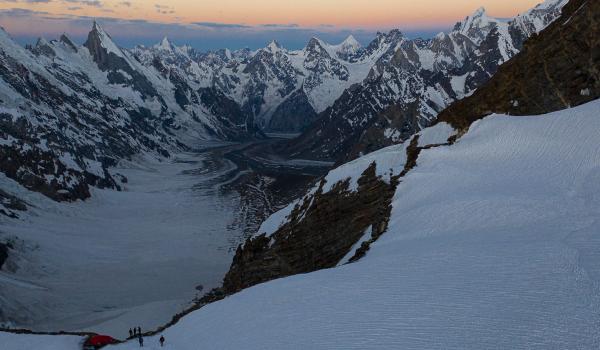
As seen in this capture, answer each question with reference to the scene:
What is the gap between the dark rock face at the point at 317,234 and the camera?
47.3 meters

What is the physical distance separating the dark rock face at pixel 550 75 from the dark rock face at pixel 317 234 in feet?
47.8

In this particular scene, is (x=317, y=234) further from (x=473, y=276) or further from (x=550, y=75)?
(x=473, y=276)

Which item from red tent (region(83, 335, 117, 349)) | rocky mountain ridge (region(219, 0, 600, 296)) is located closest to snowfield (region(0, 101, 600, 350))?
red tent (region(83, 335, 117, 349))

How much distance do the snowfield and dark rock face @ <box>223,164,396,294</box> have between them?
905 centimetres

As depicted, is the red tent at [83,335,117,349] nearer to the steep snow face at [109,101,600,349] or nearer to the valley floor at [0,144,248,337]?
the steep snow face at [109,101,600,349]

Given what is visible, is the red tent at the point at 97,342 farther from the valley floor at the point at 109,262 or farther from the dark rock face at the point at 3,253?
the dark rock face at the point at 3,253

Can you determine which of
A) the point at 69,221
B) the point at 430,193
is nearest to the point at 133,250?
the point at 69,221

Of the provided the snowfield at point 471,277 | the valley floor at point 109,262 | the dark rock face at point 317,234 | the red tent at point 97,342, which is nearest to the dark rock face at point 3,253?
the valley floor at point 109,262

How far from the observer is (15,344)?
3831 cm

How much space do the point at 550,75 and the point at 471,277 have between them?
42.9 m

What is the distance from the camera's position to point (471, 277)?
747 inches

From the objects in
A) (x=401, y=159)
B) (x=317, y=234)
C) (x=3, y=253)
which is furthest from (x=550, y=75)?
(x=3, y=253)

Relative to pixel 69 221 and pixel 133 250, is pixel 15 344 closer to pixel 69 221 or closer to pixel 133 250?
pixel 133 250

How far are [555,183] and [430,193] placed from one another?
33.5 feet
